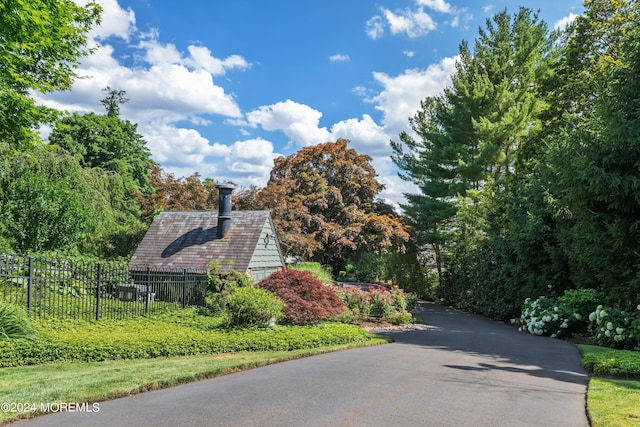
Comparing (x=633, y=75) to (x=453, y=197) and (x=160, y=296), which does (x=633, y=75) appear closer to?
(x=160, y=296)

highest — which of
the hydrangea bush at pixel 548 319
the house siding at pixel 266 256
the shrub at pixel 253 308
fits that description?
the house siding at pixel 266 256

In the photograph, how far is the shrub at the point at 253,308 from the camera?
35.9 feet

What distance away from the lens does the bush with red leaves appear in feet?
40.4

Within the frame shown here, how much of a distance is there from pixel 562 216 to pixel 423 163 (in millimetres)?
14635

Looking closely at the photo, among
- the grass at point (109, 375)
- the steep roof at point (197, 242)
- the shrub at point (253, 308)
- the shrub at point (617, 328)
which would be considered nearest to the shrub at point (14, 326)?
the grass at point (109, 375)

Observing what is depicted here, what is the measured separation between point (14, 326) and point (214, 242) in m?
9.02

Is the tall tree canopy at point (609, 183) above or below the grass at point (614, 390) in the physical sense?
above

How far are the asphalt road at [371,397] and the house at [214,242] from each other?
331 inches

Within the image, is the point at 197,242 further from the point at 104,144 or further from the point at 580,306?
the point at 104,144

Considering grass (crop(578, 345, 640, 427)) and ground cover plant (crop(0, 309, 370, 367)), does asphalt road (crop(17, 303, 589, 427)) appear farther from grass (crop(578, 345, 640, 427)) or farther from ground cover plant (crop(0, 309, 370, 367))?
ground cover plant (crop(0, 309, 370, 367))

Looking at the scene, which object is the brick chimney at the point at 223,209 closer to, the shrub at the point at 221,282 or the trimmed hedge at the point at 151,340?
the shrub at the point at 221,282

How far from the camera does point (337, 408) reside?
4973 millimetres

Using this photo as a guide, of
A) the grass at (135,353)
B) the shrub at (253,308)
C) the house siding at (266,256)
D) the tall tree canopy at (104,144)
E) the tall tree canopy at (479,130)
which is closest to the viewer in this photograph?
the grass at (135,353)

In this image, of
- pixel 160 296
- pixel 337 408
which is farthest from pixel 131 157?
pixel 337 408
